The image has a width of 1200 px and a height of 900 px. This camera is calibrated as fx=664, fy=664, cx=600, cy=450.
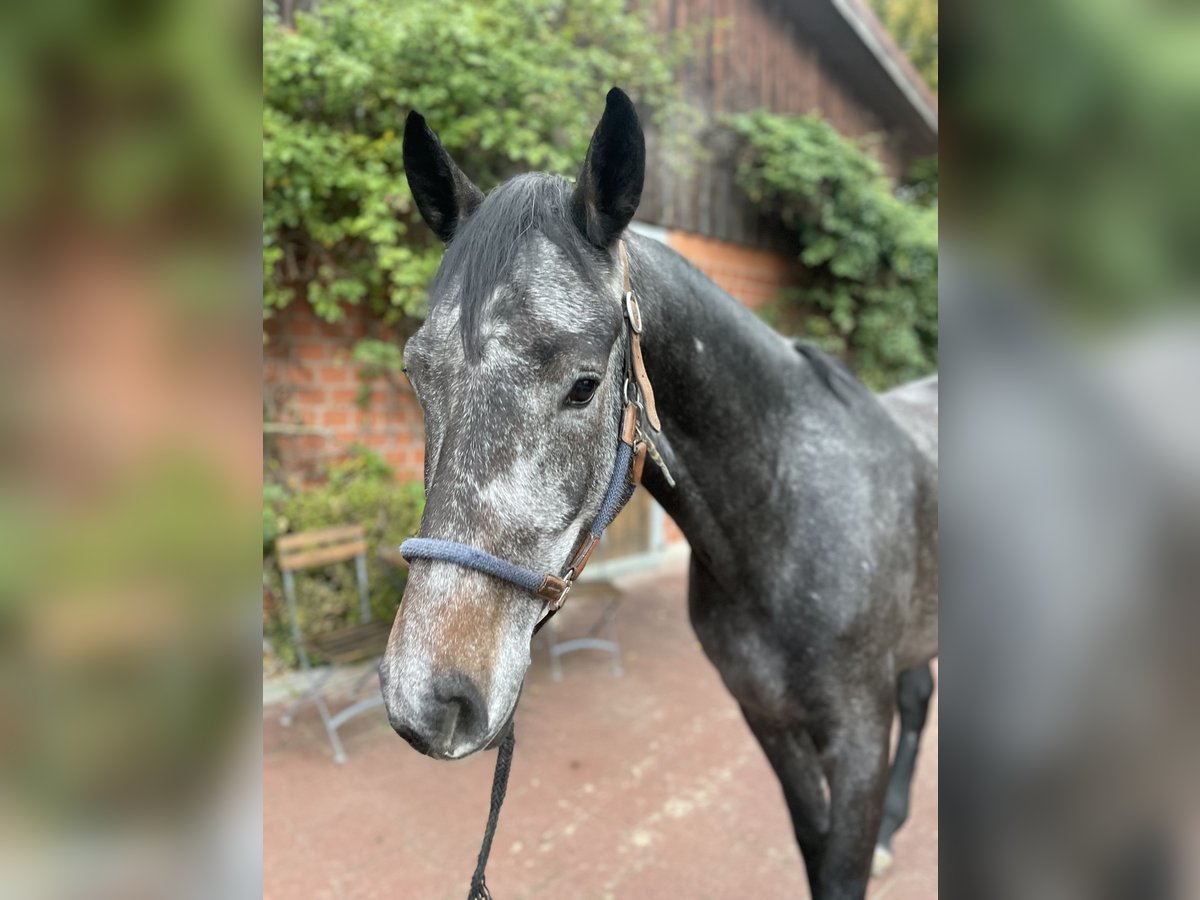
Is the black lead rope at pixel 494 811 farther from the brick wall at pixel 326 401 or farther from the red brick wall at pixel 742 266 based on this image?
the red brick wall at pixel 742 266

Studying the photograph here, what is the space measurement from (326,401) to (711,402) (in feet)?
11.7

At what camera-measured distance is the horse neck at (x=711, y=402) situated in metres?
1.48

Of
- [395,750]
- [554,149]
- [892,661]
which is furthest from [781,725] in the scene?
[554,149]

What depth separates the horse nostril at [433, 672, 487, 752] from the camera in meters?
0.95

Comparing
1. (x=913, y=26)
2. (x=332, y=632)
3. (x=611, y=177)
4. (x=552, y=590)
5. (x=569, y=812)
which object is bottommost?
(x=569, y=812)

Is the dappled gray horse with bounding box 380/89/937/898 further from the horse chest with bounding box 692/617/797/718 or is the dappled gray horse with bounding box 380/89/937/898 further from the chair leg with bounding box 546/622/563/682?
the chair leg with bounding box 546/622/563/682

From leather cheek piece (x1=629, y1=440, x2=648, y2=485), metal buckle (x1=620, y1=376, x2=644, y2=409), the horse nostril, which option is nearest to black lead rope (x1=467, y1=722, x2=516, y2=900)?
the horse nostril

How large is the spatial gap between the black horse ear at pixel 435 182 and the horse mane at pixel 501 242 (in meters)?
0.15

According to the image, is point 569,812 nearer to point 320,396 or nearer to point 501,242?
point 501,242

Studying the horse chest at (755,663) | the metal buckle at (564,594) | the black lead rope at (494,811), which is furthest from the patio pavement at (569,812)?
the metal buckle at (564,594)

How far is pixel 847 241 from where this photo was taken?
717 centimetres

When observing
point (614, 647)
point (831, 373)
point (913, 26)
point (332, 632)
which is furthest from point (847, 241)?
point (913, 26)
